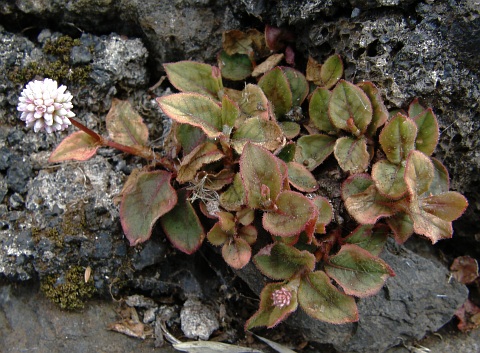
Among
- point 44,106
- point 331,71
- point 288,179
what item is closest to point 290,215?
point 288,179

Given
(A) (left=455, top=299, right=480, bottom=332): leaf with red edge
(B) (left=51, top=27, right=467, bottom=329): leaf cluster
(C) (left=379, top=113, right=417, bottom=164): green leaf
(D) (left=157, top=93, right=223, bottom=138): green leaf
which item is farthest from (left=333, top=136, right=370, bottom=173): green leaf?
(A) (left=455, top=299, right=480, bottom=332): leaf with red edge

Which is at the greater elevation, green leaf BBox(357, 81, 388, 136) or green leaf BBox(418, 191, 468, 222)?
green leaf BBox(357, 81, 388, 136)

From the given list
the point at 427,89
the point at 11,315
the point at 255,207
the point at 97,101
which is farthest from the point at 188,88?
the point at 11,315

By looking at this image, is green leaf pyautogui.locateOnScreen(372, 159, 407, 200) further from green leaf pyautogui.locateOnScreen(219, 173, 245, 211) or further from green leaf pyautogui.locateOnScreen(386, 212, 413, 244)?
green leaf pyautogui.locateOnScreen(219, 173, 245, 211)

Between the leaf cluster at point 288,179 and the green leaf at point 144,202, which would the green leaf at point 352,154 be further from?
the green leaf at point 144,202

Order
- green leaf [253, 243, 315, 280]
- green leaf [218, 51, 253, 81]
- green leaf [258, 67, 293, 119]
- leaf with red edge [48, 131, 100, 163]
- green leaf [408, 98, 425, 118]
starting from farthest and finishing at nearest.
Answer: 1. green leaf [218, 51, 253, 81]
2. green leaf [258, 67, 293, 119]
3. green leaf [408, 98, 425, 118]
4. leaf with red edge [48, 131, 100, 163]
5. green leaf [253, 243, 315, 280]

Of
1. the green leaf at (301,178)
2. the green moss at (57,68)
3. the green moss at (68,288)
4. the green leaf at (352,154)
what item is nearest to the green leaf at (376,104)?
the green leaf at (352,154)
